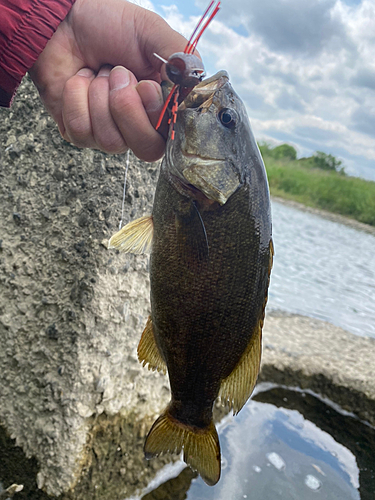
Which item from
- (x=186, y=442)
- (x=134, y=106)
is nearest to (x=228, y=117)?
(x=134, y=106)

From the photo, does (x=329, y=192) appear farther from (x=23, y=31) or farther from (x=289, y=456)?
(x=23, y=31)

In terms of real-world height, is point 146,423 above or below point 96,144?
Result: below

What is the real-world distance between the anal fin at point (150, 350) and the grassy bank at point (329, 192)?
1875 centimetres

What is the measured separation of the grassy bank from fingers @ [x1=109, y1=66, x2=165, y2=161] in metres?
18.9

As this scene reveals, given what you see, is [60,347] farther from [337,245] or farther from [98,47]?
[337,245]

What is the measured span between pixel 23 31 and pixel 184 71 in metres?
0.58

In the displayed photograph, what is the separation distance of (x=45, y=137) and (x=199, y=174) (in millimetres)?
1161

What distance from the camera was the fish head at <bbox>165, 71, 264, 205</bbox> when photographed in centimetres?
125

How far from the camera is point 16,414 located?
6.86 ft

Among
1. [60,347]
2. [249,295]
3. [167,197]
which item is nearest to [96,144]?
[167,197]

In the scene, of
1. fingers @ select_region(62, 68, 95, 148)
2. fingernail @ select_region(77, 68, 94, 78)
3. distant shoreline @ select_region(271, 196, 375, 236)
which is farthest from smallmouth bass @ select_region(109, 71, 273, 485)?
distant shoreline @ select_region(271, 196, 375, 236)

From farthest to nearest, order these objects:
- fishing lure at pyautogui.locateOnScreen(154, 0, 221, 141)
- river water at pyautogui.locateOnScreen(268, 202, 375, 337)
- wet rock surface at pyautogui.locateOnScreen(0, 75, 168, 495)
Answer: river water at pyautogui.locateOnScreen(268, 202, 375, 337) < wet rock surface at pyautogui.locateOnScreen(0, 75, 168, 495) < fishing lure at pyautogui.locateOnScreen(154, 0, 221, 141)

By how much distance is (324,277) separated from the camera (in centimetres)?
762

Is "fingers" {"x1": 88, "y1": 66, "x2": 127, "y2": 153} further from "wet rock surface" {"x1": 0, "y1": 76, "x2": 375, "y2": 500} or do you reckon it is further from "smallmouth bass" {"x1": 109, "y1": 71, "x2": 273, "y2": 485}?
"wet rock surface" {"x1": 0, "y1": 76, "x2": 375, "y2": 500}
